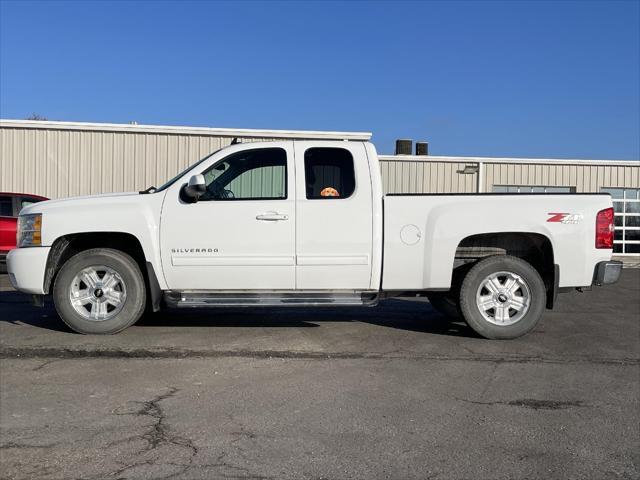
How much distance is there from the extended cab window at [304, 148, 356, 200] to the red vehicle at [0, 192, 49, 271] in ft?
23.8

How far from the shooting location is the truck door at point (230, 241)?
6.65 metres

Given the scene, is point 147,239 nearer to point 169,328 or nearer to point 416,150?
point 169,328

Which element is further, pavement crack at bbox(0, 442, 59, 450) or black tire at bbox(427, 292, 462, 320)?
black tire at bbox(427, 292, 462, 320)

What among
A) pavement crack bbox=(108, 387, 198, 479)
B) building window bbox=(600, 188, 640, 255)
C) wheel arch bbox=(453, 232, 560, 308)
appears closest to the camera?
pavement crack bbox=(108, 387, 198, 479)

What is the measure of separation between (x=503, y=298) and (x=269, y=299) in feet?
8.07

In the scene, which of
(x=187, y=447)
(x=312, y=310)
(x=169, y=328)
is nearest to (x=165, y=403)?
(x=187, y=447)

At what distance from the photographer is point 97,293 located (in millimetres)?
6762

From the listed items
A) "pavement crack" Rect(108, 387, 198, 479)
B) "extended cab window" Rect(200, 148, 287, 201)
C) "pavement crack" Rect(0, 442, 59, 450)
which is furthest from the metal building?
"pavement crack" Rect(0, 442, 59, 450)

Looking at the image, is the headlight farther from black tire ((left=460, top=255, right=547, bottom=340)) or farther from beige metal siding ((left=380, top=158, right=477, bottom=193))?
beige metal siding ((left=380, top=158, right=477, bottom=193))

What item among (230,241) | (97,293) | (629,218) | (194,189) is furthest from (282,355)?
(629,218)

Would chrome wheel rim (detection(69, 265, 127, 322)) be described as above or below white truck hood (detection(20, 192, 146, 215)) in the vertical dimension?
below

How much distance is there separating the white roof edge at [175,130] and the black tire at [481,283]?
11.6m

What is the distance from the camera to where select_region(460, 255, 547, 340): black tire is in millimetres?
6738

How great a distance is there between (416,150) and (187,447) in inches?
848
